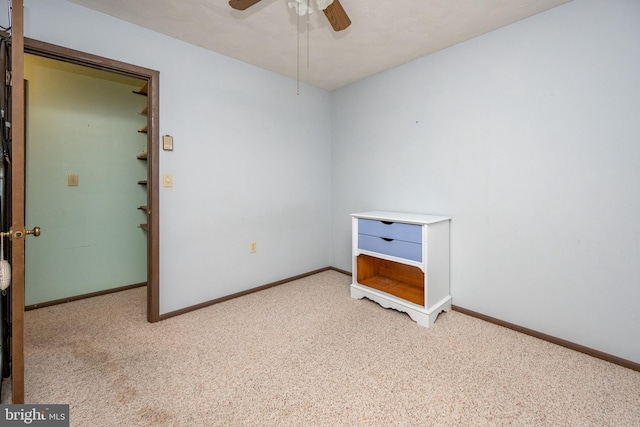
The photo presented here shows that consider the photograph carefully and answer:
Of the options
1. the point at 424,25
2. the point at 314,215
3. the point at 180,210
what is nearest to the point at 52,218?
the point at 180,210

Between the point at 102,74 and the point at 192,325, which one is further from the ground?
the point at 102,74

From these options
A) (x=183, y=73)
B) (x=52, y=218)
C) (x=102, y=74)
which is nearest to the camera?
(x=183, y=73)

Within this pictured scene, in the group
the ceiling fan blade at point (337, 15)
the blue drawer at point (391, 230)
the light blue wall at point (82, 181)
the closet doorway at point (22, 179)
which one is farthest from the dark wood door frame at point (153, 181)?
the blue drawer at point (391, 230)

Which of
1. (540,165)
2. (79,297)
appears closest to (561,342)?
(540,165)

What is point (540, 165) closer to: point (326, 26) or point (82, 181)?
point (326, 26)

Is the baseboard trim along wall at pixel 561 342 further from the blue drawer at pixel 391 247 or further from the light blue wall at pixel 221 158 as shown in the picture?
the light blue wall at pixel 221 158

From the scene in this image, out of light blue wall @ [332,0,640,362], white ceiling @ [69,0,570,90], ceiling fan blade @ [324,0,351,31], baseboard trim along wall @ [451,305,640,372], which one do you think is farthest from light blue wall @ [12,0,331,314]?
baseboard trim along wall @ [451,305,640,372]

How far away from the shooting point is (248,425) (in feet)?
4.05

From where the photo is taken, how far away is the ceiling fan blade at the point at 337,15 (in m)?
1.48

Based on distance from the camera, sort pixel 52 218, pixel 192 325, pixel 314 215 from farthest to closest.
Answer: pixel 314 215, pixel 52 218, pixel 192 325

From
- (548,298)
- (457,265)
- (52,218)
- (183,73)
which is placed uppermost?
(183,73)

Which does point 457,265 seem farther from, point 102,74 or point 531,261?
point 102,74

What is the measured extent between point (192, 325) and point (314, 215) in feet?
5.87

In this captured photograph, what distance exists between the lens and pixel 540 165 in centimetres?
193
